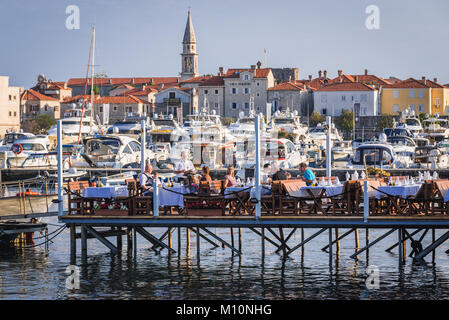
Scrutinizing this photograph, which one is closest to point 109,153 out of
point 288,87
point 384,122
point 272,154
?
point 272,154

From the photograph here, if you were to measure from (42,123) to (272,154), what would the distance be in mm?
75995

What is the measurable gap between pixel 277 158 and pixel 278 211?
2702 cm

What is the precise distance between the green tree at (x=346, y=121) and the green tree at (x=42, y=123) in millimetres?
39586

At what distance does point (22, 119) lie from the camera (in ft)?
405

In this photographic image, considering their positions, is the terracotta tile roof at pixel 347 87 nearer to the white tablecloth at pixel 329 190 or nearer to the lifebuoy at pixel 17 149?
the lifebuoy at pixel 17 149

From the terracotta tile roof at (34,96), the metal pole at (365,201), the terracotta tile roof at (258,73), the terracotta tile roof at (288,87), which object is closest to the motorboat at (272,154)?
the metal pole at (365,201)

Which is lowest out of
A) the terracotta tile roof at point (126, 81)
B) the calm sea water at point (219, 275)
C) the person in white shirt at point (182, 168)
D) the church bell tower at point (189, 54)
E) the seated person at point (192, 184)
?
the calm sea water at point (219, 275)

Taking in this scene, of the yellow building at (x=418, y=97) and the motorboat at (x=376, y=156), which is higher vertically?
the yellow building at (x=418, y=97)

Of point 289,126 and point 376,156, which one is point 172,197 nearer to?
point 376,156

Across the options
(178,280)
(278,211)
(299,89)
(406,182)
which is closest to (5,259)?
(178,280)

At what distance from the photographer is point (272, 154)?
Result: 47.8m

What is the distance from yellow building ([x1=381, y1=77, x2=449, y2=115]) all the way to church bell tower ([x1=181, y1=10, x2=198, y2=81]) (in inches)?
2164

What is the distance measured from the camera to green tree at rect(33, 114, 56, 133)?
11731 cm

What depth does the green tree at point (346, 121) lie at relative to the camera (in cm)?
10055
